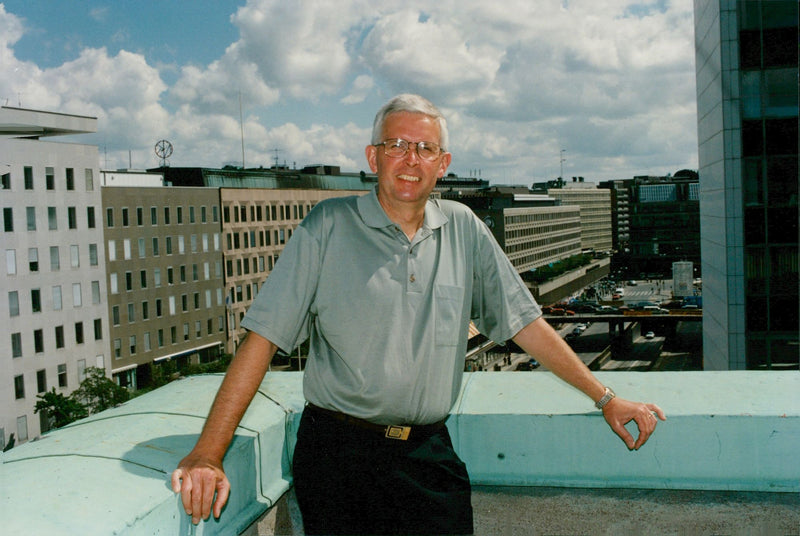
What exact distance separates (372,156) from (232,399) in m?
0.97

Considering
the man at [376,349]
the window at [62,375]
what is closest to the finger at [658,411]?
the man at [376,349]

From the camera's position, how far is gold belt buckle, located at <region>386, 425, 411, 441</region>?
2463 mm

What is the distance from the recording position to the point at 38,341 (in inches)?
1849

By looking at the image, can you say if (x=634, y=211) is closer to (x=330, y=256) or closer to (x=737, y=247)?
(x=737, y=247)

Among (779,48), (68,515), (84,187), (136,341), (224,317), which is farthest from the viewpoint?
(224,317)

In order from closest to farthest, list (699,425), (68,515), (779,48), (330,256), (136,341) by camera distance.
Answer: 1. (68,515)
2. (330,256)
3. (699,425)
4. (779,48)
5. (136,341)

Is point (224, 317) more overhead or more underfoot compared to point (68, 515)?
more underfoot

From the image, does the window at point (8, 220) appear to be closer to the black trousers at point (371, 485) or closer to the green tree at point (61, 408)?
the green tree at point (61, 408)

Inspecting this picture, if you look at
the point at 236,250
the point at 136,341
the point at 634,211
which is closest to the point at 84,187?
the point at 136,341

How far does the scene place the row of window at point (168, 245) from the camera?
175ft

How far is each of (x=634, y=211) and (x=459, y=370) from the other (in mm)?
149667

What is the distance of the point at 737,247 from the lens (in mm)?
25547

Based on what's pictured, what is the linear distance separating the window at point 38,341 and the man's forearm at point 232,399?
4890 centimetres

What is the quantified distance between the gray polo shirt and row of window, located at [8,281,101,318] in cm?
4685
